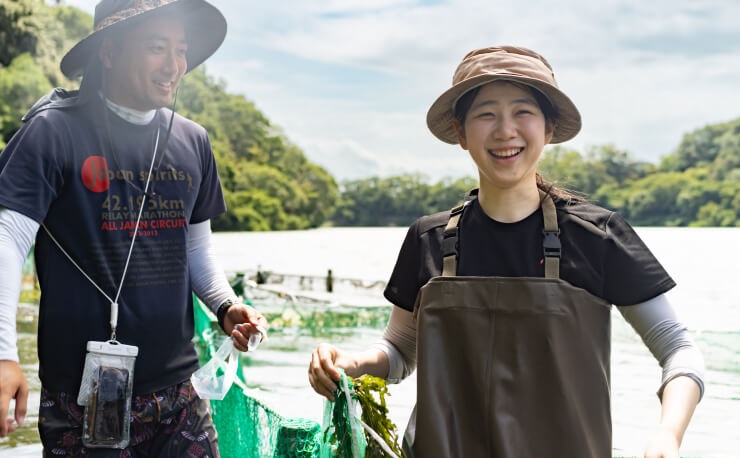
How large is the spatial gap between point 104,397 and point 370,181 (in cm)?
7633

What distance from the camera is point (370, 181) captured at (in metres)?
78.6

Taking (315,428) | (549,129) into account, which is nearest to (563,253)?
(549,129)

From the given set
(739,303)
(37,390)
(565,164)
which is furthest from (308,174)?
(37,390)

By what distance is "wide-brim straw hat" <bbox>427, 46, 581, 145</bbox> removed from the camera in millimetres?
2035

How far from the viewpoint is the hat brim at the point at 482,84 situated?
6.69 feet

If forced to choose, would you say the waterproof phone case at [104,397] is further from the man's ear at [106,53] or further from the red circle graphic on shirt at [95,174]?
the man's ear at [106,53]

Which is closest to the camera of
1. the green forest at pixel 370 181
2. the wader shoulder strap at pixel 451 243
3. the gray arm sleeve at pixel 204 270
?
the wader shoulder strap at pixel 451 243

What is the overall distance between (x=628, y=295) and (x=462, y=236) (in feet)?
1.34

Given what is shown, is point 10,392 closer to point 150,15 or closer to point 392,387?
point 150,15

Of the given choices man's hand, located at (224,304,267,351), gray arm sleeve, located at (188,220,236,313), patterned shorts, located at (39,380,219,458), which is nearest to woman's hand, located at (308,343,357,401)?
man's hand, located at (224,304,267,351)

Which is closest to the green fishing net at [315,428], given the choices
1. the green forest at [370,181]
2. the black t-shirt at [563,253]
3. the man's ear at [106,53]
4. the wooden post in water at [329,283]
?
the black t-shirt at [563,253]

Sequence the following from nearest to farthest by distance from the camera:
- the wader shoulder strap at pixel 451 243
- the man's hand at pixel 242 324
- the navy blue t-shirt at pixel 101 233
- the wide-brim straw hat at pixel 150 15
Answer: the wader shoulder strap at pixel 451 243, the navy blue t-shirt at pixel 101 233, the wide-brim straw hat at pixel 150 15, the man's hand at pixel 242 324

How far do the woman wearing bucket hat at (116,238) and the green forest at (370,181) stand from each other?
57.3m

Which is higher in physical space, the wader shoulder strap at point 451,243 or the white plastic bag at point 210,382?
the wader shoulder strap at point 451,243
